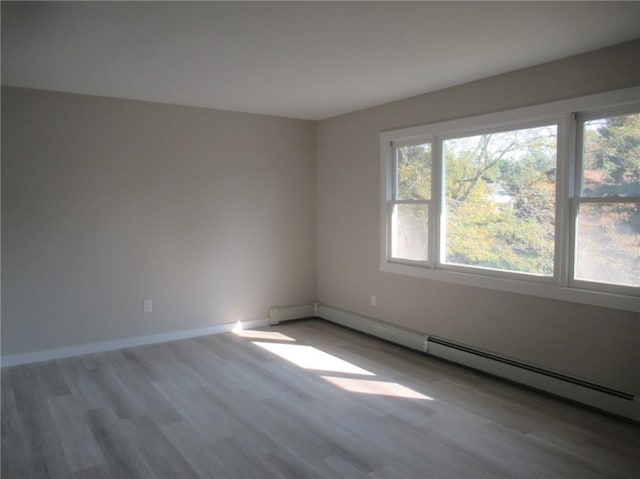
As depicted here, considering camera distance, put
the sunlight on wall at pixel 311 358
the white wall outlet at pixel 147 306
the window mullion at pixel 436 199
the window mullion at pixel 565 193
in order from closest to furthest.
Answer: the window mullion at pixel 565 193 → the sunlight on wall at pixel 311 358 → the window mullion at pixel 436 199 → the white wall outlet at pixel 147 306

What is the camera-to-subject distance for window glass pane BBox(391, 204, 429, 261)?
15.3 feet

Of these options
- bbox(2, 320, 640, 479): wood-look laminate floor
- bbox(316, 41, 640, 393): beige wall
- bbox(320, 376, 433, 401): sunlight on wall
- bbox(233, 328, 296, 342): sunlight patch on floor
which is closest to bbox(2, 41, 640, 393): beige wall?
bbox(316, 41, 640, 393): beige wall

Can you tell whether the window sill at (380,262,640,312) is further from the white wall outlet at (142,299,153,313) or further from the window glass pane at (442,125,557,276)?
the white wall outlet at (142,299,153,313)

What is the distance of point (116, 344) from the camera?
4.70m

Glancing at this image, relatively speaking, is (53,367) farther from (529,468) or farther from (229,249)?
(529,468)

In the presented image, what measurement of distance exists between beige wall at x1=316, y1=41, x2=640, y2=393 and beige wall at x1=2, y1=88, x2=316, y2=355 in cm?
44

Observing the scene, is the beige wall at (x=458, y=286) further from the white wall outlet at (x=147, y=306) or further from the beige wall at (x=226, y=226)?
Result: the white wall outlet at (x=147, y=306)

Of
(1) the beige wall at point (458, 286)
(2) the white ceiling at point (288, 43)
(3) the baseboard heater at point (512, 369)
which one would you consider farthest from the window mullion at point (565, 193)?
(3) the baseboard heater at point (512, 369)

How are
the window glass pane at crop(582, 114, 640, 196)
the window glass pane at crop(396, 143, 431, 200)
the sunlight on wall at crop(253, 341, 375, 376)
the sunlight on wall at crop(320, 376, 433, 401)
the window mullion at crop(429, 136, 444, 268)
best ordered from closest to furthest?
the window glass pane at crop(582, 114, 640, 196), the sunlight on wall at crop(320, 376, 433, 401), the sunlight on wall at crop(253, 341, 375, 376), the window mullion at crop(429, 136, 444, 268), the window glass pane at crop(396, 143, 431, 200)

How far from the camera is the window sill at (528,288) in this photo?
10.4 feet

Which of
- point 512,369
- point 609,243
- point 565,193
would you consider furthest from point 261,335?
point 609,243

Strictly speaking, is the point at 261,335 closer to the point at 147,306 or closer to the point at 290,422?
the point at 147,306

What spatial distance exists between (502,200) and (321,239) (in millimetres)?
2543

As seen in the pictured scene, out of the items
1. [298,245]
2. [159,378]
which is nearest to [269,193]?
[298,245]
